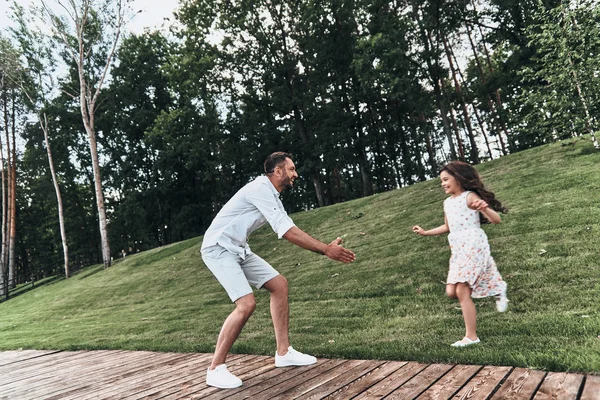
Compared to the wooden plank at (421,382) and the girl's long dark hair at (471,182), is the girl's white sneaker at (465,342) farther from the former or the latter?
the girl's long dark hair at (471,182)

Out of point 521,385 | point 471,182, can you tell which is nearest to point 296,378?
point 521,385

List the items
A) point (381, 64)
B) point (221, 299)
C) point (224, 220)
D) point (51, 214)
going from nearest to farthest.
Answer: point (224, 220)
point (221, 299)
point (381, 64)
point (51, 214)

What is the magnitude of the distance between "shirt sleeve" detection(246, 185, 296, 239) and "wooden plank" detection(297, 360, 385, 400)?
4.23ft

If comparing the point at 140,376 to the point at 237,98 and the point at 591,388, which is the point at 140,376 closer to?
the point at 591,388

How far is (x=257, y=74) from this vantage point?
30.4 meters

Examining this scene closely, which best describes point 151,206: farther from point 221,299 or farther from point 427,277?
point 427,277

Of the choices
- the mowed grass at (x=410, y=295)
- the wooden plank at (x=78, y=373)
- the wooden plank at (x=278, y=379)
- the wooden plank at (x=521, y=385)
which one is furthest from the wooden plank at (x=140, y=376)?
the wooden plank at (x=521, y=385)

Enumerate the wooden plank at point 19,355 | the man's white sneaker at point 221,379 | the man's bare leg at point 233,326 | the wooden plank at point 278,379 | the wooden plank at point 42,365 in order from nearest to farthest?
the wooden plank at point 278,379 → the man's white sneaker at point 221,379 → the man's bare leg at point 233,326 → the wooden plank at point 42,365 → the wooden plank at point 19,355

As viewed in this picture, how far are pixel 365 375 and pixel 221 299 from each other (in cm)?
683

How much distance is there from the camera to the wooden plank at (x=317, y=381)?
316 cm

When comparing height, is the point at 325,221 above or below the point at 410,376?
above

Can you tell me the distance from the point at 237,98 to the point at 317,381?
28904mm

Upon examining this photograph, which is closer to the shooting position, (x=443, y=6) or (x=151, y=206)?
(x=443, y=6)

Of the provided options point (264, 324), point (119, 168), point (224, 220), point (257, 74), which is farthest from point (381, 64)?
point (119, 168)
